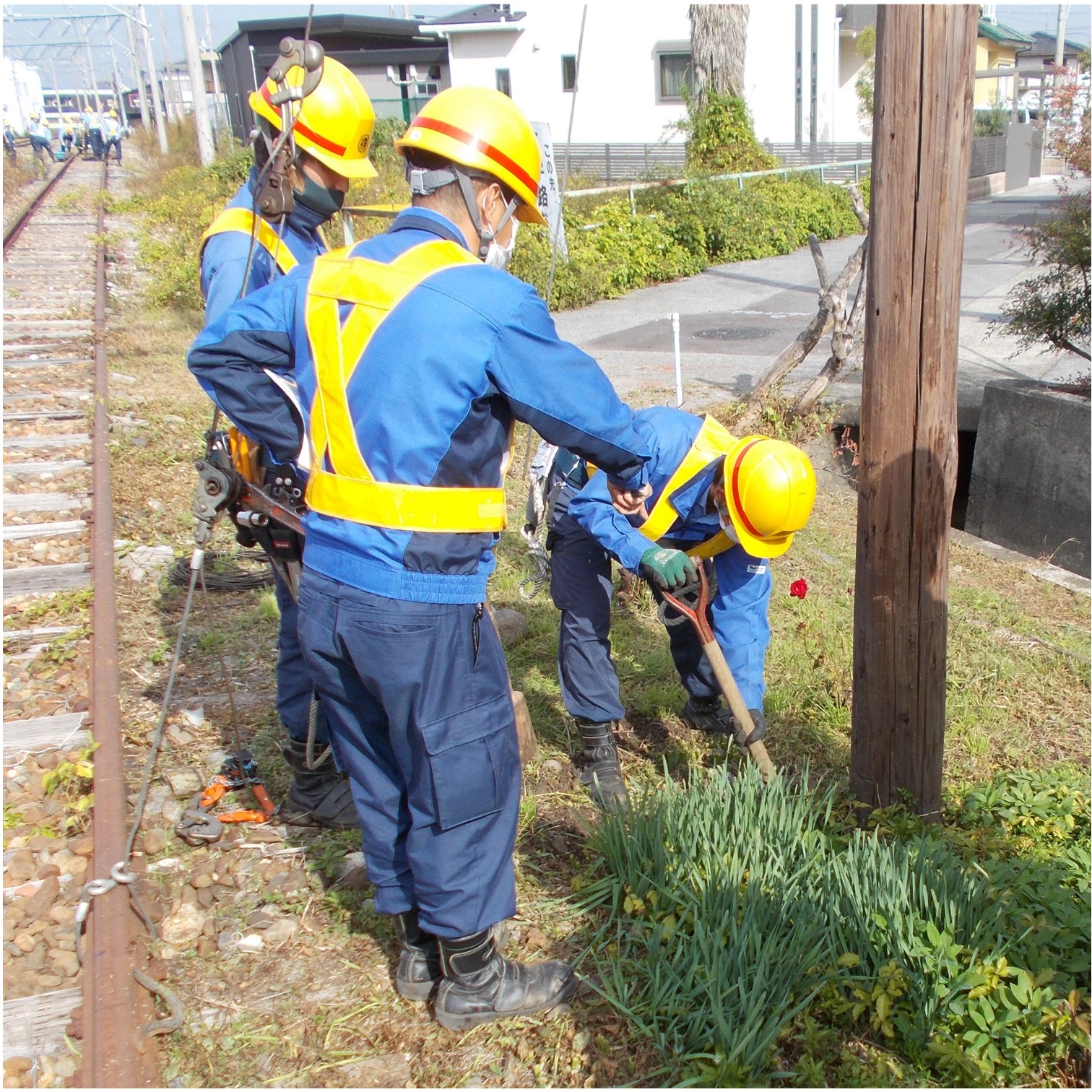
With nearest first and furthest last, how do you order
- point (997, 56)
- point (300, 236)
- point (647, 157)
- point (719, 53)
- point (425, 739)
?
point (425, 739) < point (300, 236) < point (719, 53) < point (647, 157) < point (997, 56)

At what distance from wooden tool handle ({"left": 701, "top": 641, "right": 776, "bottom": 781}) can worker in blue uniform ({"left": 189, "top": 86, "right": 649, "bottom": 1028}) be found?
36.4 inches

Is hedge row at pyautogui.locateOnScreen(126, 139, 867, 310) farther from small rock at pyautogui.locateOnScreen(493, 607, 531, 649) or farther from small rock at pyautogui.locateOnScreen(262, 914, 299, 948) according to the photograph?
small rock at pyautogui.locateOnScreen(262, 914, 299, 948)

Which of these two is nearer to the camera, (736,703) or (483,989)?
(483,989)

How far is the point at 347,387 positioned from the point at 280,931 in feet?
5.67

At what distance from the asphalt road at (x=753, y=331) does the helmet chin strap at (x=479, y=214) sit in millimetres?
6611

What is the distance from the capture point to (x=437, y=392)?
2348 mm

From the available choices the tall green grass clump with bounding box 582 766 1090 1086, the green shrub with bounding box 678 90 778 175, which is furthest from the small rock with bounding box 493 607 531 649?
the green shrub with bounding box 678 90 778 175

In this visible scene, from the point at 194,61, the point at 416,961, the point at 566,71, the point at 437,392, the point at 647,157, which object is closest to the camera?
the point at 437,392

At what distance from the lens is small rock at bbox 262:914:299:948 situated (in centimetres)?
313

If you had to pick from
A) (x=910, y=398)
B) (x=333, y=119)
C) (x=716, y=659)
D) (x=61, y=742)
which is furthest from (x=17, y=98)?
(x=910, y=398)

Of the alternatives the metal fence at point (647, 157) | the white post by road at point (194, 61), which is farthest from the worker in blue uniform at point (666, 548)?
the metal fence at point (647, 157)

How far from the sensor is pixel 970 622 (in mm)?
5414

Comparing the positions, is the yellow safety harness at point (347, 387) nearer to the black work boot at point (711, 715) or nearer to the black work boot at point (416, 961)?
the black work boot at point (416, 961)

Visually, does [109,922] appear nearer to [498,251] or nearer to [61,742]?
[61,742]
